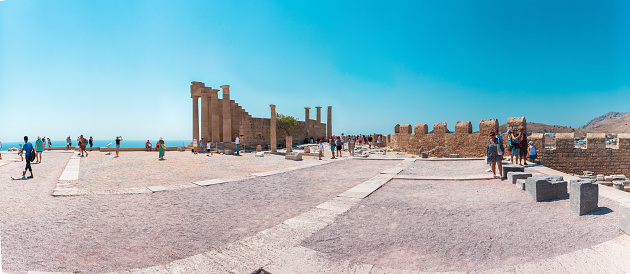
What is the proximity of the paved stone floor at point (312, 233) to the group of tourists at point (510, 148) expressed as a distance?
1256 mm

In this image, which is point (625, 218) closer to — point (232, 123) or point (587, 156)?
point (587, 156)

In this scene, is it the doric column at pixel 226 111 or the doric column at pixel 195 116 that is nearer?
the doric column at pixel 226 111

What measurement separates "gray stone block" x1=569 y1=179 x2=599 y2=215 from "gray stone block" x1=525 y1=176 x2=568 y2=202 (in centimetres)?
86

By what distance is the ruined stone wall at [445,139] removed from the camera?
14.7m

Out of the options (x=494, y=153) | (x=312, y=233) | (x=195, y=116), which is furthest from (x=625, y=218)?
(x=195, y=116)

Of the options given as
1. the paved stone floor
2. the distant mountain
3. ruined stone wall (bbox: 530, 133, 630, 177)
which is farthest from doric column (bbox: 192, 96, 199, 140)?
the distant mountain

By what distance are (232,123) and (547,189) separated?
97.2 ft

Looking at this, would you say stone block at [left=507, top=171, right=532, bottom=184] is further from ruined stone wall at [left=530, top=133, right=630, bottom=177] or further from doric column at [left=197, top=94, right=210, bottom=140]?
doric column at [left=197, top=94, right=210, bottom=140]

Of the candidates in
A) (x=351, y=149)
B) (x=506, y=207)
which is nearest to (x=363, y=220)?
(x=506, y=207)

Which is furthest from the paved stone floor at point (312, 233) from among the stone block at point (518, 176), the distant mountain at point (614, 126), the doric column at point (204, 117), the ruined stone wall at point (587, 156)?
the distant mountain at point (614, 126)

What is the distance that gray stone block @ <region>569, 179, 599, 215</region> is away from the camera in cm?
424

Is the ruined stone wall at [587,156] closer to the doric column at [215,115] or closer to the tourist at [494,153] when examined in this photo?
the tourist at [494,153]

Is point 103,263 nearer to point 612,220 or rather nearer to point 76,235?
point 76,235

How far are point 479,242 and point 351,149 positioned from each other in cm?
1621
